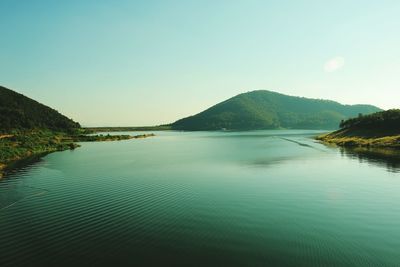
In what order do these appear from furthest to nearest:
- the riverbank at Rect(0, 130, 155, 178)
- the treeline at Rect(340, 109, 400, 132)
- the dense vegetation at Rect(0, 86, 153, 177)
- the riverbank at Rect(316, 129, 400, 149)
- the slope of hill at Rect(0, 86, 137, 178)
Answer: the treeline at Rect(340, 109, 400, 132)
the riverbank at Rect(316, 129, 400, 149)
the dense vegetation at Rect(0, 86, 153, 177)
the slope of hill at Rect(0, 86, 137, 178)
the riverbank at Rect(0, 130, 155, 178)

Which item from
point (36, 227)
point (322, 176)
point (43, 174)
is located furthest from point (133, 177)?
point (322, 176)

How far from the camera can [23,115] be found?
134500 millimetres

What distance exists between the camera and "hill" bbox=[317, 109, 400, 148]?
99.4 meters

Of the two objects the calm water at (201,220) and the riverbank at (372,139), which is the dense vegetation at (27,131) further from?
the riverbank at (372,139)

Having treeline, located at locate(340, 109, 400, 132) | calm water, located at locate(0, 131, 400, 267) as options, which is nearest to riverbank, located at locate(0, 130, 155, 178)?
calm water, located at locate(0, 131, 400, 267)

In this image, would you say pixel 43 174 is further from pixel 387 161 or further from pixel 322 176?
pixel 387 161

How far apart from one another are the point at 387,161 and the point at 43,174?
6687 cm

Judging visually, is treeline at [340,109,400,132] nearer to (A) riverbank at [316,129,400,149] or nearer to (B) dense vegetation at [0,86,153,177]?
(A) riverbank at [316,129,400,149]

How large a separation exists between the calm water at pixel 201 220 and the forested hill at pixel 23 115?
83849 millimetres

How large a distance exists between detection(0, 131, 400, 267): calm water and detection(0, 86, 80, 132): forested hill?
83.8 metres

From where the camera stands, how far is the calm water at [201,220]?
2103 cm

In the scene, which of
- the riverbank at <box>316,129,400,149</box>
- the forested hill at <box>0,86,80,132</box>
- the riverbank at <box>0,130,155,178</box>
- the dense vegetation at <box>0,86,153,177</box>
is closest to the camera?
the riverbank at <box>0,130,155,178</box>

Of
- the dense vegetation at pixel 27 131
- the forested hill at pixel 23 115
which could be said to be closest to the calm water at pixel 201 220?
the dense vegetation at pixel 27 131

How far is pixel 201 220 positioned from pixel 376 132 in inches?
4171
